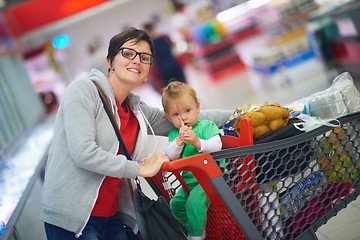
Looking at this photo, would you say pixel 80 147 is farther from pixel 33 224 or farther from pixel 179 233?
pixel 33 224

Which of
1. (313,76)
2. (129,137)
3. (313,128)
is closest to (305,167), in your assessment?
(313,128)

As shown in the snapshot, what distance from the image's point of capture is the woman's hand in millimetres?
1938

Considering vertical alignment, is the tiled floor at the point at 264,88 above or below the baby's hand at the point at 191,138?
below

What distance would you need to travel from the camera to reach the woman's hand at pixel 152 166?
6.36 ft

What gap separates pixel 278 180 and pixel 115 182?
2.58ft

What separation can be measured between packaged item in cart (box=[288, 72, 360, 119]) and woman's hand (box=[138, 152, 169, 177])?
3.07 feet

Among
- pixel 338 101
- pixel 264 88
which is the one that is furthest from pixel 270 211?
pixel 264 88

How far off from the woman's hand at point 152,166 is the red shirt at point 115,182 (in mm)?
271

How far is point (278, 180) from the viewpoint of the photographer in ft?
6.69

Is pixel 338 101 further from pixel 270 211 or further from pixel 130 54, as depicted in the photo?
pixel 130 54

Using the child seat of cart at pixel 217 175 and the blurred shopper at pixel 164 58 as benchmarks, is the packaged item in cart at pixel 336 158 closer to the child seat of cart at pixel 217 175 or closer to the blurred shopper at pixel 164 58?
the child seat of cart at pixel 217 175

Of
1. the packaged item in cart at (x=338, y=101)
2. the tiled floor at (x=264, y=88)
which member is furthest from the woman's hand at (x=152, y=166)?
the tiled floor at (x=264, y=88)

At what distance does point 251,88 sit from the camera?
942 cm

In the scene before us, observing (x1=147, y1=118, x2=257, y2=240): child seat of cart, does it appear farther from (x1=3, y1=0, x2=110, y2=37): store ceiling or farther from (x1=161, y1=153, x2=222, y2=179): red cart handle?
(x1=3, y1=0, x2=110, y2=37): store ceiling
